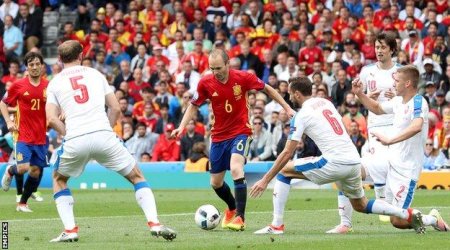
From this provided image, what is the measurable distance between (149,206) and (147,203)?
46mm

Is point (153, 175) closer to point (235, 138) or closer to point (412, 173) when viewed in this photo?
point (235, 138)

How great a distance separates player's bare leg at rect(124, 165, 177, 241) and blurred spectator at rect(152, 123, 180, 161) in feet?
52.7

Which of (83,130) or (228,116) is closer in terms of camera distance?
(83,130)

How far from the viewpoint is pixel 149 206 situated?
43.4 feet

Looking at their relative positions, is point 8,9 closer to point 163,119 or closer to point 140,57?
point 140,57

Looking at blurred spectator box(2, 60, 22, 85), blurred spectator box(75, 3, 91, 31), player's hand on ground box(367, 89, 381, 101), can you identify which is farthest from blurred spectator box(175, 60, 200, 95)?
player's hand on ground box(367, 89, 381, 101)

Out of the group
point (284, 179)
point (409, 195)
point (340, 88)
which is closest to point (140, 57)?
point (340, 88)

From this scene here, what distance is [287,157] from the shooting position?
44.0ft

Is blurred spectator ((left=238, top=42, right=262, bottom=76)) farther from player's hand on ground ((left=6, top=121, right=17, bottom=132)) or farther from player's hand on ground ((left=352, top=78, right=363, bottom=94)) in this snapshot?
player's hand on ground ((left=352, top=78, right=363, bottom=94))

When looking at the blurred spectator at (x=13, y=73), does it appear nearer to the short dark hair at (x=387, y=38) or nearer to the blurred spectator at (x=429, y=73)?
the blurred spectator at (x=429, y=73)

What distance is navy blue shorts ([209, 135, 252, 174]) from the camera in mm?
15617

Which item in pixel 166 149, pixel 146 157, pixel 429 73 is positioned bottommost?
pixel 146 157

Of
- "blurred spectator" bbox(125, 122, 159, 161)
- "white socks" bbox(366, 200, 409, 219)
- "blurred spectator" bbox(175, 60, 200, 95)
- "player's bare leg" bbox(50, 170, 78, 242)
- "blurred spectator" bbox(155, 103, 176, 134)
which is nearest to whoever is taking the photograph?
"player's bare leg" bbox(50, 170, 78, 242)

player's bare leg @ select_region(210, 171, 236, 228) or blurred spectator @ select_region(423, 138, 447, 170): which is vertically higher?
player's bare leg @ select_region(210, 171, 236, 228)
